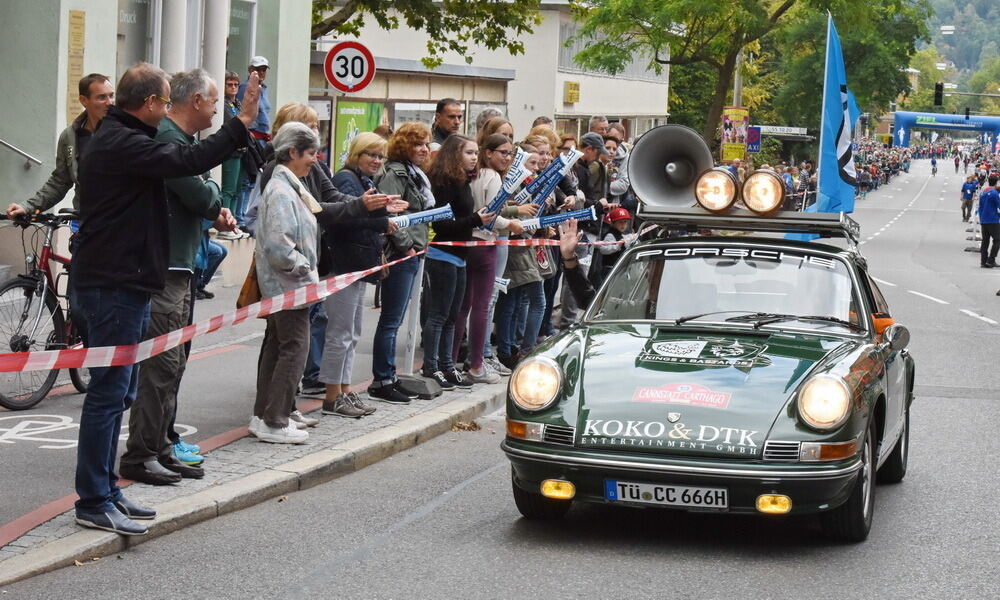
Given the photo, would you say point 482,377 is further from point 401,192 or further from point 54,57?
point 54,57

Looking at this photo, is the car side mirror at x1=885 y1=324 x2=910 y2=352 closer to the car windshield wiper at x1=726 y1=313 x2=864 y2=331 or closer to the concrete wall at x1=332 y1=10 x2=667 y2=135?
the car windshield wiper at x1=726 y1=313 x2=864 y2=331

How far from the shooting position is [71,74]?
48.6ft

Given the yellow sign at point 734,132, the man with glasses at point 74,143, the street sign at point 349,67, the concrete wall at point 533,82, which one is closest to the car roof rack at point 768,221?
the man with glasses at point 74,143

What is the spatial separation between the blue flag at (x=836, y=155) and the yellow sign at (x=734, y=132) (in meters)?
32.2

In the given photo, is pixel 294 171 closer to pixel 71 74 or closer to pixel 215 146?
pixel 215 146

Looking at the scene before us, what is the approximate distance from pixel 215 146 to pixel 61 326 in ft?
11.8

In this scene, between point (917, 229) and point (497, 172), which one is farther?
point (917, 229)

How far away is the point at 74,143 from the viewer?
958 cm

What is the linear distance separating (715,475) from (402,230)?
4343 millimetres

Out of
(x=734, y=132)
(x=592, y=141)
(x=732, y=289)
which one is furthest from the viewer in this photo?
(x=734, y=132)

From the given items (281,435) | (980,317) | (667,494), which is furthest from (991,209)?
(667,494)

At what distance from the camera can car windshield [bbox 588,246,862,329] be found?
25.1 ft

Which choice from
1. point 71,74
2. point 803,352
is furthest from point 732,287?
point 71,74

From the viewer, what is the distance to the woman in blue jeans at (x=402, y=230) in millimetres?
10000
